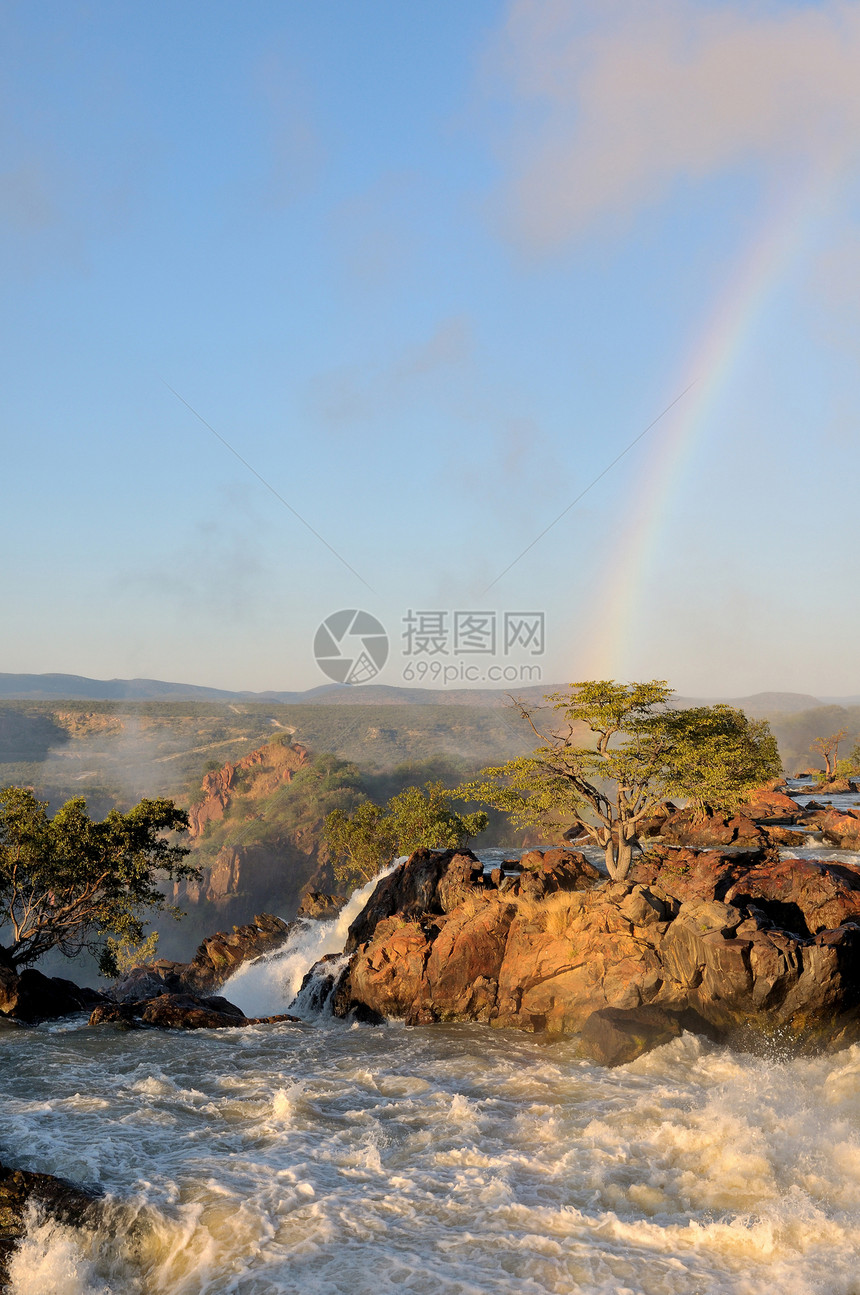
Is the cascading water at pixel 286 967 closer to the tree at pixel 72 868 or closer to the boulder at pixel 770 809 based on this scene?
the tree at pixel 72 868

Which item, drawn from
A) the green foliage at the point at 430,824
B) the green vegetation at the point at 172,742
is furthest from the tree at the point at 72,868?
the green vegetation at the point at 172,742

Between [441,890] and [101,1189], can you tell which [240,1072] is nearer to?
[101,1189]

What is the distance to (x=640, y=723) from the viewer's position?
32.5 m

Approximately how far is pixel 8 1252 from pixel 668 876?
81.1 feet

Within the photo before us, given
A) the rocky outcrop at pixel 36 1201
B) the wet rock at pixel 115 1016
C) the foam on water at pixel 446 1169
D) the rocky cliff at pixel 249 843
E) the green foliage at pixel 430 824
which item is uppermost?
the green foliage at pixel 430 824

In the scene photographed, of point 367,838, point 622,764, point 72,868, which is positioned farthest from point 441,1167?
point 367,838

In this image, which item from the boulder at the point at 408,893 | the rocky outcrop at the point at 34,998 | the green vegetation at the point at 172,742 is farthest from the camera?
the green vegetation at the point at 172,742

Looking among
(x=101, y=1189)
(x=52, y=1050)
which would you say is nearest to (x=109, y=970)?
(x=52, y=1050)

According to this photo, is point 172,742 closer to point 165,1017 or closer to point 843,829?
point 165,1017

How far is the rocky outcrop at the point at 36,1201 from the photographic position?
1298 cm

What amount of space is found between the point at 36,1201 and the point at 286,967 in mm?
28641

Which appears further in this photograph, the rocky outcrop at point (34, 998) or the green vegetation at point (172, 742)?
the green vegetation at point (172, 742)

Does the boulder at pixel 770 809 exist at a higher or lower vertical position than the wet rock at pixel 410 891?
higher

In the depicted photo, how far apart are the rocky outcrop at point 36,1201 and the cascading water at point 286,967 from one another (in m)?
24.0
